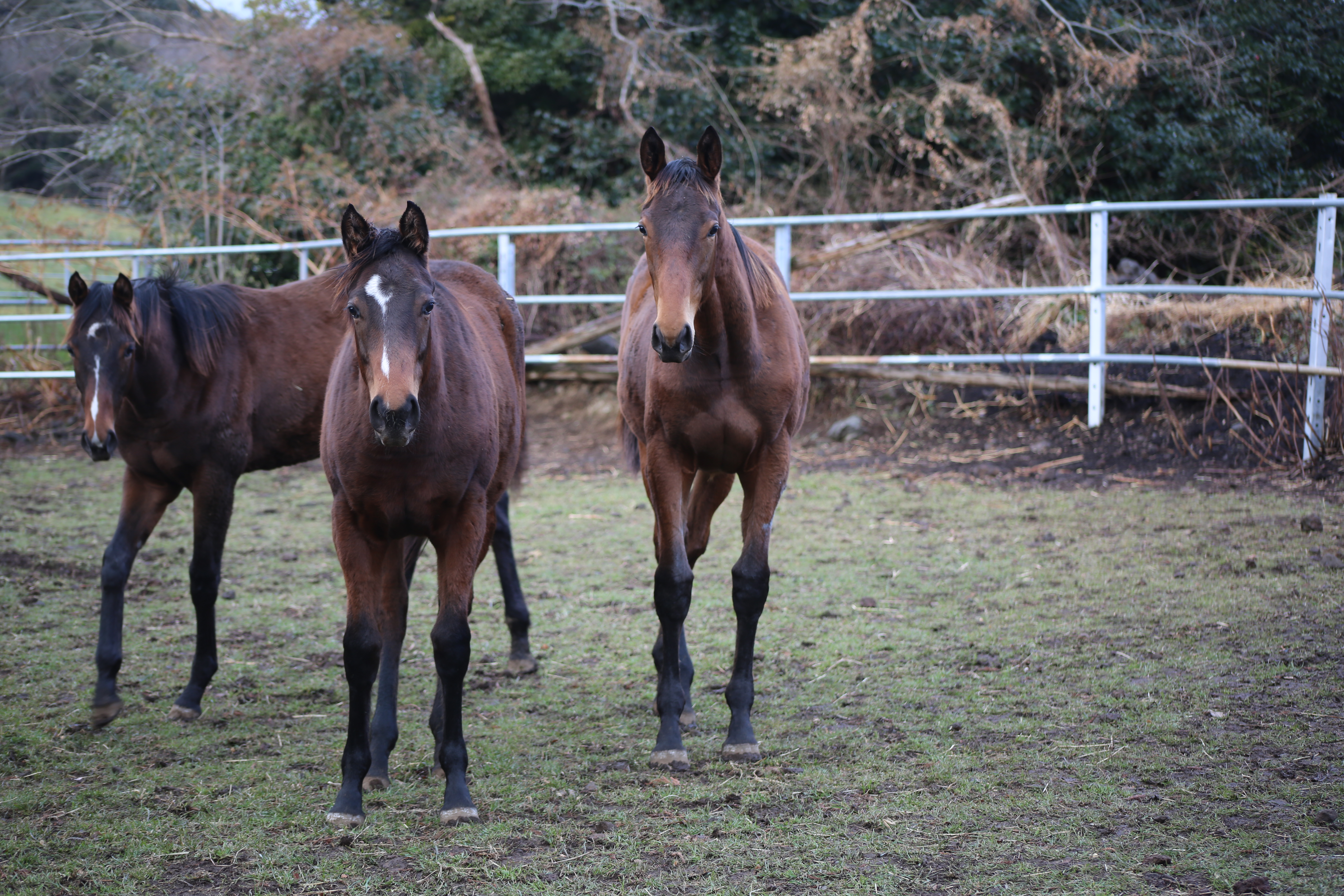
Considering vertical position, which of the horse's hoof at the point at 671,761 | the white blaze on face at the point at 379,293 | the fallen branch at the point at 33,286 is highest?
the fallen branch at the point at 33,286

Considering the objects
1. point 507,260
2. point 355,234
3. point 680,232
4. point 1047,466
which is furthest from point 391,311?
point 507,260

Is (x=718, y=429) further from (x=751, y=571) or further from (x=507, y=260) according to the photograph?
(x=507, y=260)

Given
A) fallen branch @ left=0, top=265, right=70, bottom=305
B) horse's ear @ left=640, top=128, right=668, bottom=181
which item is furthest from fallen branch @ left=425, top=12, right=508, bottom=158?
horse's ear @ left=640, top=128, right=668, bottom=181

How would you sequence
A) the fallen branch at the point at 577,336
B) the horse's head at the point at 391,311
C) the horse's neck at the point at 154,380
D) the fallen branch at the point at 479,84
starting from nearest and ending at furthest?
the horse's head at the point at 391,311
the horse's neck at the point at 154,380
the fallen branch at the point at 577,336
the fallen branch at the point at 479,84

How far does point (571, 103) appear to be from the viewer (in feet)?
48.2

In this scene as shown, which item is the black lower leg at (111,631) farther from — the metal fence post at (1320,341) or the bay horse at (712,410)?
the metal fence post at (1320,341)

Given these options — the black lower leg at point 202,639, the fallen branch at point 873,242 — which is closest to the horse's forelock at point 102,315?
the black lower leg at point 202,639

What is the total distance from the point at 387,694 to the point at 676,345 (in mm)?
1504

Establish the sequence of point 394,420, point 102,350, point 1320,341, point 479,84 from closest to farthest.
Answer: point 394,420
point 102,350
point 1320,341
point 479,84

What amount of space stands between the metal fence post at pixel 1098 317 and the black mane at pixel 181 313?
20.2ft

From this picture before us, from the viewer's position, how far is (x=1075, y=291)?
7.91m

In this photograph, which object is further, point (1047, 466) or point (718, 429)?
point (1047, 466)

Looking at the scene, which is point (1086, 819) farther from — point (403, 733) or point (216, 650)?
point (216, 650)

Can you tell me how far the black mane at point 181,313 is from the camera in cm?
406
